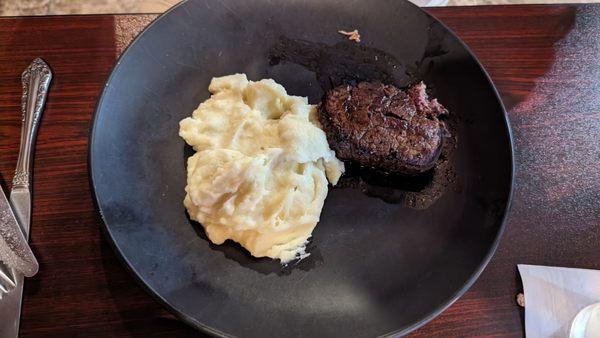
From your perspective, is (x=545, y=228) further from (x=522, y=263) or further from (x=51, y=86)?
(x=51, y=86)

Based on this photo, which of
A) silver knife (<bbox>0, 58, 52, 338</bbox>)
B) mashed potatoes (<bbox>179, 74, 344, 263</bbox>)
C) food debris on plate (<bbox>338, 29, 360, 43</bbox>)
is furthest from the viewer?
food debris on plate (<bbox>338, 29, 360, 43</bbox>)

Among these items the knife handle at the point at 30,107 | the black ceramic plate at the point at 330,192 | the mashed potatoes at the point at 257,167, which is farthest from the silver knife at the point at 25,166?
the mashed potatoes at the point at 257,167

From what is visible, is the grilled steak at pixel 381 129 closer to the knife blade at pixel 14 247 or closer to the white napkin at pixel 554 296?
the white napkin at pixel 554 296

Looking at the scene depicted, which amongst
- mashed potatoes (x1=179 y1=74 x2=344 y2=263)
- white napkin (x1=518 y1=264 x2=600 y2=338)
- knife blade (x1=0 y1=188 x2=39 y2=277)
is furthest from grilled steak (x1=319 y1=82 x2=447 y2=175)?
knife blade (x1=0 y1=188 x2=39 y2=277)

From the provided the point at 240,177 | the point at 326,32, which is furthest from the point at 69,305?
the point at 326,32

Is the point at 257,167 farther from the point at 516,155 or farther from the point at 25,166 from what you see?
the point at 516,155

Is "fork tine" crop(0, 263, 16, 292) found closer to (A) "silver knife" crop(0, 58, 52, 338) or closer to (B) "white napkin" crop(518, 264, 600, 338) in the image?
(A) "silver knife" crop(0, 58, 52, 338)

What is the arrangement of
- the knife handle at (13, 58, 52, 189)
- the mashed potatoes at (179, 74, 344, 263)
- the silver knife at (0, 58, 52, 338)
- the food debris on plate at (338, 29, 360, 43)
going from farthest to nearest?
the food debris on plate at (338, 29, 360, 43) → the knife handle at (13, 58, 52, 189) → the mashed potatoes at (179, 74, 344, 263) → the silver knife at (0, 58, 52, 338)
